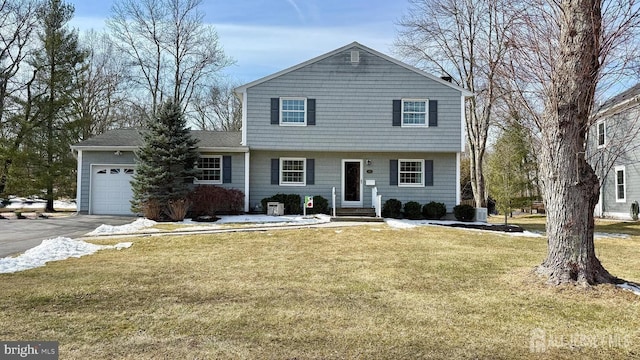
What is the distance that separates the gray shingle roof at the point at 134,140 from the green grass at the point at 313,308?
9.52 m

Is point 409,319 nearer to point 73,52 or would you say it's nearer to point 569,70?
point 569,70

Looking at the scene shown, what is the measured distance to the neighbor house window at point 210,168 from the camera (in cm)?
1741

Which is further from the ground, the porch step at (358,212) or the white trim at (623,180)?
the white trim at (623,180)

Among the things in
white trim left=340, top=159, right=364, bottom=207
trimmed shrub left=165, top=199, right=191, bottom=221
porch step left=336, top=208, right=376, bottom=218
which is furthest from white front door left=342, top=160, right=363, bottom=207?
trimmed shrub left=165, top=199, right=191, bottom=221

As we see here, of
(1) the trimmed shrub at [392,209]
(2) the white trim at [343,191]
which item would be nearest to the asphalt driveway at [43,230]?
(2) the white trim at [343,191]

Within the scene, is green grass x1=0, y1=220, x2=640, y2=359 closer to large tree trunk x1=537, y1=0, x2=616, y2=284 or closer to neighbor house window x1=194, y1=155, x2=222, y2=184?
large tree trunk x1=537, y1=0, x2=616, y2=284

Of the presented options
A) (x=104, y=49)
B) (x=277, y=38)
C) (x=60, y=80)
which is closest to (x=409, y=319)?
(x=277, y=38)

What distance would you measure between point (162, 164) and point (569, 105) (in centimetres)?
1313

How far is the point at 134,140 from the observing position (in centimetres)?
1812

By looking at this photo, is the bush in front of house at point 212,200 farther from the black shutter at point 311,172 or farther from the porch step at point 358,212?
the porch step at point 358,212

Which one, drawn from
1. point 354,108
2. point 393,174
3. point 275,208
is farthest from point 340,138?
point 275,208

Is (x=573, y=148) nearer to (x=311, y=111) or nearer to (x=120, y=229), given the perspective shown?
(x=120, y=229)

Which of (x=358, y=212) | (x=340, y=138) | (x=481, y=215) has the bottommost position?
(x=481, y=215)

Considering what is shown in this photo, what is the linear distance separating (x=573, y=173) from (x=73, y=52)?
25.5m
